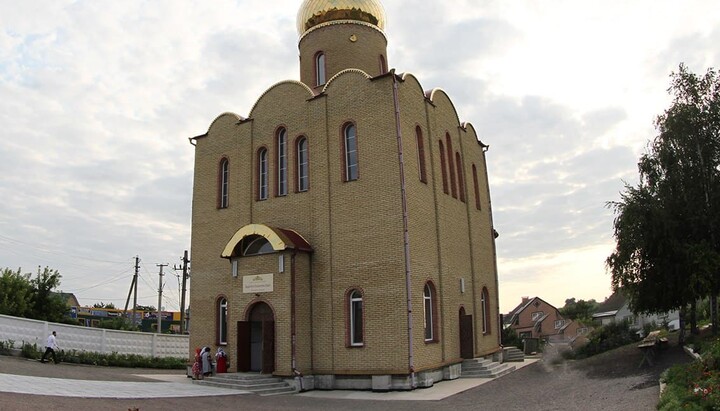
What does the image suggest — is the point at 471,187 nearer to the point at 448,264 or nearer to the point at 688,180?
the point at 448,264

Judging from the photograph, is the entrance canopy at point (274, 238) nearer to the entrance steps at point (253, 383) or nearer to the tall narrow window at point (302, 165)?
the tall narrow window at point (302, 165)

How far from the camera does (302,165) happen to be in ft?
59.1

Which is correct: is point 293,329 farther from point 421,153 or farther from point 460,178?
point 460,178

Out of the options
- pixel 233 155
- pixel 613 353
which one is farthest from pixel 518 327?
pixel 233 155

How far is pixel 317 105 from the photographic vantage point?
1781 cm

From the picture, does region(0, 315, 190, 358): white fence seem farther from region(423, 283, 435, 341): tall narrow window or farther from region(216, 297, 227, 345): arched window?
region(423, 283, 435, 341): tall narrow window

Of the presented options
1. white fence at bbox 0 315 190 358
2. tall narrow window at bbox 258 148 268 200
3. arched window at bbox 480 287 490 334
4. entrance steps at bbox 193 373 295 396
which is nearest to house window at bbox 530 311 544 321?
arched window at bbox 480 287 490 334

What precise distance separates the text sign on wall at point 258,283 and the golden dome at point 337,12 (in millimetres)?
9803

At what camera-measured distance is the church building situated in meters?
15.7

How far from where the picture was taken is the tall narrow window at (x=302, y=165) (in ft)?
58.4

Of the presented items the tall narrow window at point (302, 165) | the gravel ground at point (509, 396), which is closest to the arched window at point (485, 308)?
the gravel ground at point (509, 396)

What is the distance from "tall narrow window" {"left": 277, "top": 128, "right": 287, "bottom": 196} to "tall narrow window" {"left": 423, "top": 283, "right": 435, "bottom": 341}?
530 cm

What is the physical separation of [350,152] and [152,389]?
8.22 m

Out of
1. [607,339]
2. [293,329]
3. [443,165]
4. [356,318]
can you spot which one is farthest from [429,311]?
[607,339]
